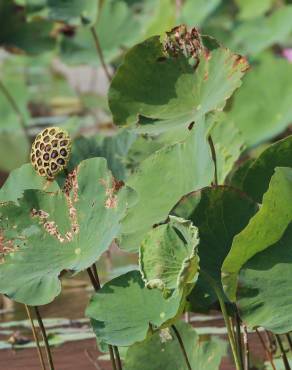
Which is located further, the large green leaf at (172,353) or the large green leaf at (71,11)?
the large green leaf at (71,11)

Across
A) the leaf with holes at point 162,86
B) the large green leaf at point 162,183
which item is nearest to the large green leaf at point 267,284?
the large green leaf at point 162,183

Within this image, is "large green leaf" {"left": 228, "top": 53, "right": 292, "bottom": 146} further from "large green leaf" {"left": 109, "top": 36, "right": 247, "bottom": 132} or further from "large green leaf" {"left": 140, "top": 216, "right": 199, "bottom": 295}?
"large green leaf" {"left": 140, "top": 216, "right": 199, "bottom": 295}

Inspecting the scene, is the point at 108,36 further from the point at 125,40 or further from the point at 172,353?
the point at 172,353

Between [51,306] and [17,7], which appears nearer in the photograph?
[51,306]

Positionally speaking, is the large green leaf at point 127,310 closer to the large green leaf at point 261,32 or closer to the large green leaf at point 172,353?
the large green leaf at point 172,353

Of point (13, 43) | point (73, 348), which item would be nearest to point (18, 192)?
point (73, 348)

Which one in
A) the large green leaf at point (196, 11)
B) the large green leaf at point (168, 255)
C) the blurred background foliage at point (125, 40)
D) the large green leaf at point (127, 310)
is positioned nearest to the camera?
the large green leaf at point (168, 255)

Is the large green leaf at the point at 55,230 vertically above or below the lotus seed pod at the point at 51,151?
below

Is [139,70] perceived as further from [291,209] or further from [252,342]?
[252,342]
